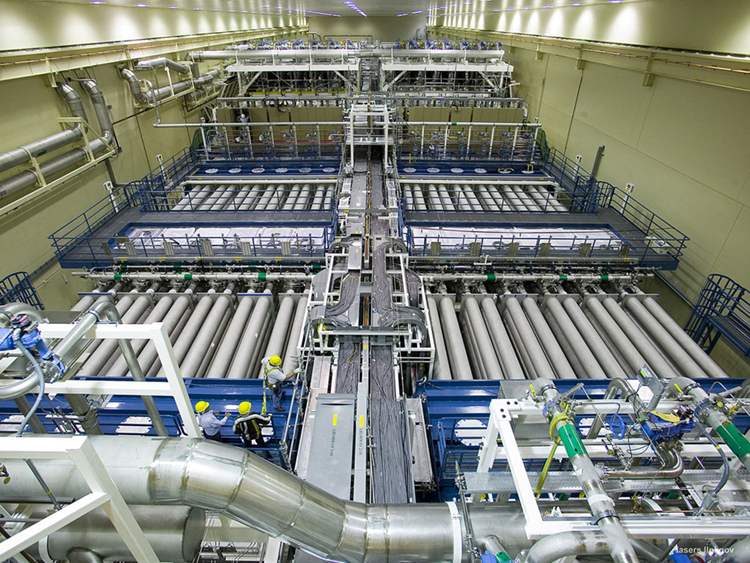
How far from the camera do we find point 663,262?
11.4 metres

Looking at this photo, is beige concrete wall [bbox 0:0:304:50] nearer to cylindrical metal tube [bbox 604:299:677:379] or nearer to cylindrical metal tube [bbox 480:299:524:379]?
cylindrical metal tube [bbox 480:299:524:379]

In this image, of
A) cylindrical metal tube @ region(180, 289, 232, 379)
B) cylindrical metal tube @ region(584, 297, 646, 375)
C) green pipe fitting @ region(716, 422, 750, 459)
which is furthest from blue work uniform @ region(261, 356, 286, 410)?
cylindrical metal tube @ region(584, 297, 646, 375)

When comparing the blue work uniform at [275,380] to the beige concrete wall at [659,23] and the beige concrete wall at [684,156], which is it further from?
the beige concrete wall at [659,23]

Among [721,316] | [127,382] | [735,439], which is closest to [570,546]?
[735,439]

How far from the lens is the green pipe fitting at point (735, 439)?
366 centimetres

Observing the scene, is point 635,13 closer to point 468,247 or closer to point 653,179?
point 653,179

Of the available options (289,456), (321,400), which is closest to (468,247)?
(321,400)

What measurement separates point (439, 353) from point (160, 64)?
20863 millimetres

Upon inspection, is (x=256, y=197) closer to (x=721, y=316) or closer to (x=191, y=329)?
(x=191, y=329)

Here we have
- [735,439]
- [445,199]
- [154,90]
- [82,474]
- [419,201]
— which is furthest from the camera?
[154,90]

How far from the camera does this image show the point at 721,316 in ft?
33.4

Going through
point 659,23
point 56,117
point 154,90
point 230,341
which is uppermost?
point 659,23

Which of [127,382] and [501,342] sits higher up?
[127,382]

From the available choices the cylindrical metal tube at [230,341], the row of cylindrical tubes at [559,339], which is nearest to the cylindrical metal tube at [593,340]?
the row of cylindrical tubes at [559,339]
